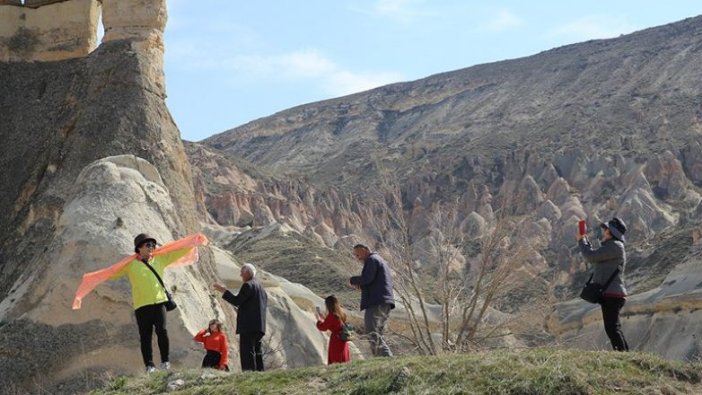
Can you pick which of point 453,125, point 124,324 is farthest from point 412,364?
point 453,125

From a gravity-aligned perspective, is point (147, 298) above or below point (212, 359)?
above

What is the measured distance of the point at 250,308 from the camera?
33.1 feet

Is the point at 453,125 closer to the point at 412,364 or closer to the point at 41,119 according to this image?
the point at 41,119

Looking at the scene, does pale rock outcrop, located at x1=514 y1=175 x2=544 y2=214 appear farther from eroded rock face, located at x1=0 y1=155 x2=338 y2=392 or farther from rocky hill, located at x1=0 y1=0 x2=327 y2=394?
eroded rock face, located at x1=0 y1=155 x2=338 y2=392

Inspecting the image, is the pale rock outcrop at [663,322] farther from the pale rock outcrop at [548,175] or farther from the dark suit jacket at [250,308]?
the pale rock outcrop at [548,175]

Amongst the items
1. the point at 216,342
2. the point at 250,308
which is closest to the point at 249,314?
the point at 250,308

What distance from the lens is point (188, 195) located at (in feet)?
49.4

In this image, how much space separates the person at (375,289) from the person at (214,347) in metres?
1.45

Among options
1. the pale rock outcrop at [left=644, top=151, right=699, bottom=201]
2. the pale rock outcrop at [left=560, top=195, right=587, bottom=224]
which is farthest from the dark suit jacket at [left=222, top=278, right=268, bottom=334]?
the pale rock outcrop at [left=644, top=151, right=699, bottom=201]

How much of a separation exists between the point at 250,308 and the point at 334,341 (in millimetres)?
975

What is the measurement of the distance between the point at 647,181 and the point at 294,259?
109 ft

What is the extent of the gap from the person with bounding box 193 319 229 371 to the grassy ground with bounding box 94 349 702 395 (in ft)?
6.23

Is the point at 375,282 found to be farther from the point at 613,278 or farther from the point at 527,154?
the point at 527,154

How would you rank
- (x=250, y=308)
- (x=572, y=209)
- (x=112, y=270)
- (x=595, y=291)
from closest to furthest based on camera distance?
(x=595, y=291) → (x=112, y=270) → (x=250, y=308) → (x=572, y=209)
